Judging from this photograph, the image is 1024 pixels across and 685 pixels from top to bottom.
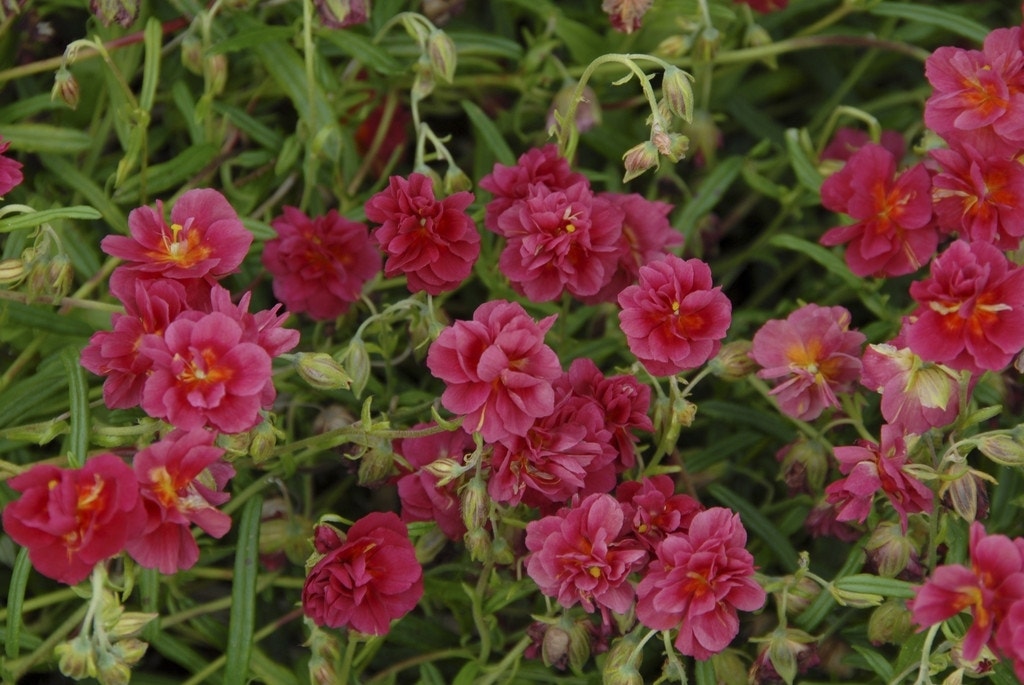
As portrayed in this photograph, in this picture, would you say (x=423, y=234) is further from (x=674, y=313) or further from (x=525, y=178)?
(x=674, y=313)

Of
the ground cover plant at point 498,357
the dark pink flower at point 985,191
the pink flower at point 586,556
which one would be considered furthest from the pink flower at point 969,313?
the pink flower at point 586,556

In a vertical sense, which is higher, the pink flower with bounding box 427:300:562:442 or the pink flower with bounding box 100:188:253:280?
the pink flower with bounding box 100:188:253:280

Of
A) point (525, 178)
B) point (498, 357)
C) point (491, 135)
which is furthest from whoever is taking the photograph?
point (491, 135)

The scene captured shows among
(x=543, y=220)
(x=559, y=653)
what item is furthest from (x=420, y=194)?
(x=559, y=653)

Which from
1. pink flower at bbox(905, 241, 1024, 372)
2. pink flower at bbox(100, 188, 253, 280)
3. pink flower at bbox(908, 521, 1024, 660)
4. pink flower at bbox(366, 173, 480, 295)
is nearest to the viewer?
pink flower at bbox(908, 521, 1024, 660)

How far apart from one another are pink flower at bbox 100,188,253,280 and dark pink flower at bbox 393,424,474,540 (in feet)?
1.10

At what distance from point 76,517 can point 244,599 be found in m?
0.43

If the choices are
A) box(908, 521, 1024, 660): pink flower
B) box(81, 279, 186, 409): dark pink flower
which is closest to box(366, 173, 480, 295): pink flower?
box(81, 279, 186, 409): dark pink flower

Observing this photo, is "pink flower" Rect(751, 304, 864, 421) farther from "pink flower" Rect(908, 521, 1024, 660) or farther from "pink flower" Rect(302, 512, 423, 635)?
"pink flower" Rect(302, 512, 423, 635)

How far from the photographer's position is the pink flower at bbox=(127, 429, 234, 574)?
52.1 inches

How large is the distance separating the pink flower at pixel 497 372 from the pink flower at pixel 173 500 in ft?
0.93

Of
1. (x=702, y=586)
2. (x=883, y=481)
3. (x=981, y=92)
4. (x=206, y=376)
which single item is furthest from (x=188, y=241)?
(x=981, y=92)

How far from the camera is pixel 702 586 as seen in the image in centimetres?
142

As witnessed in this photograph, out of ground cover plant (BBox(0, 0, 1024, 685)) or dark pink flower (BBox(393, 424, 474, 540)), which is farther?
dark pink flower (BBox(393, 424, 474, 540))
